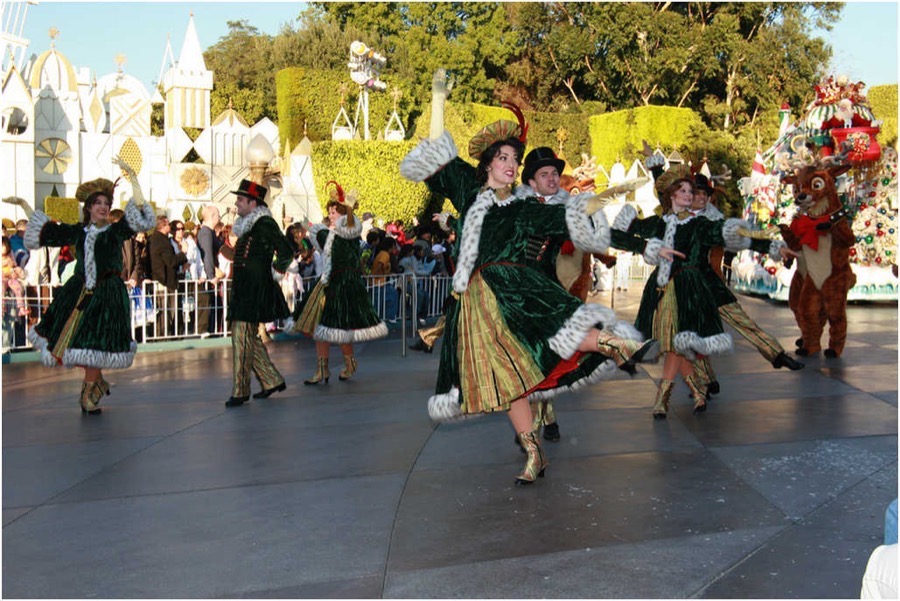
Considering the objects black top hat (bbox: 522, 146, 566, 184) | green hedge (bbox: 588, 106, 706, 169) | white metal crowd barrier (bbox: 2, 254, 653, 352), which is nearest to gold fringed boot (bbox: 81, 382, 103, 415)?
white metal crowd barrier (bbox: 2, 254, 653, 352)

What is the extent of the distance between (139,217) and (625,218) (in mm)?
3977

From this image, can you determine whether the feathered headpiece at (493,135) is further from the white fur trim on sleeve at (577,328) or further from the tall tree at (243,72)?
the tall tree at (243,72)

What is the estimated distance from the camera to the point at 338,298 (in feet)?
34.0

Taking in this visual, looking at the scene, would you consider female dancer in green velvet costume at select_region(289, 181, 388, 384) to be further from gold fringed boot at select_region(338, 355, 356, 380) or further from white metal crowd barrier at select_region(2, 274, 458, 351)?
white metal crowd barrier at select_region(2, 274, 458, 351)

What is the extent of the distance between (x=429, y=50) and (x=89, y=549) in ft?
154

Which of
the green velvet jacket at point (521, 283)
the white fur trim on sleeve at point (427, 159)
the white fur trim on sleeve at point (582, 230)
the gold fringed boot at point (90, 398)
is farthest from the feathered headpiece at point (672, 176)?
the gold fringed boot at point (90, 398)

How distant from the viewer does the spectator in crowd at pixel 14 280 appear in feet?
40.2

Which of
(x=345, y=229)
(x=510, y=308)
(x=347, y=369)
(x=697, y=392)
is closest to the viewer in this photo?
(x=510, y=308)

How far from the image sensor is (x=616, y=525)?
505cm

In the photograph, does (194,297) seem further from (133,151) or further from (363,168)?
(133,151)

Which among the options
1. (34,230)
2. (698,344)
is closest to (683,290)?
(698,344)

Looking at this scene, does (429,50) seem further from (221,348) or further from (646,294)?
(646,294)

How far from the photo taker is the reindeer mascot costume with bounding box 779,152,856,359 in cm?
1140

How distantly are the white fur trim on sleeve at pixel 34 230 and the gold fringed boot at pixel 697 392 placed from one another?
18.0 feet
